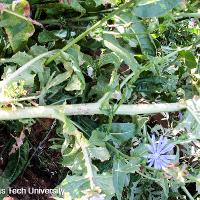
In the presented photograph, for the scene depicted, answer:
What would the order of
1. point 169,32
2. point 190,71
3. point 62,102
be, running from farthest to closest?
1. point 169,32
2. point 190,71
3. point 62,102

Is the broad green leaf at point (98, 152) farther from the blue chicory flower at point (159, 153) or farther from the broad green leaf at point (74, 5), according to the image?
the broad green leaf at point (74, 5)

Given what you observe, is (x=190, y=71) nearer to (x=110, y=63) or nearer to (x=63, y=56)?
(x=110, y=63)

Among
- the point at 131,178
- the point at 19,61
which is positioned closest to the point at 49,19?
the point at 19,61

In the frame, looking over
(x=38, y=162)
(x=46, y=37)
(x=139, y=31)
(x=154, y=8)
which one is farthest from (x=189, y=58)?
(x=38, y=162)

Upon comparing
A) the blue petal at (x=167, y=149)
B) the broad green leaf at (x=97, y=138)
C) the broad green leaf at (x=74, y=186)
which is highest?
the broad green leaf at (x=97, y=138)

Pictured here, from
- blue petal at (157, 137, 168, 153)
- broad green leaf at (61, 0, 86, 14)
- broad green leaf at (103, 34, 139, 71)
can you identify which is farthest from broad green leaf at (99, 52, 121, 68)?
blue petal at (157, 137, 168, 153)

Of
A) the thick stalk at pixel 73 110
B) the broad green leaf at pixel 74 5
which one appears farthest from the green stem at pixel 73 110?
the broad green leaf at pixel 74 5

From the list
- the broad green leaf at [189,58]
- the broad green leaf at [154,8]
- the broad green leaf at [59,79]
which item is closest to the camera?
the broad green leaf at [154,8]
